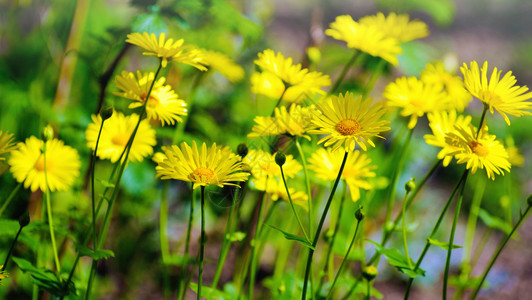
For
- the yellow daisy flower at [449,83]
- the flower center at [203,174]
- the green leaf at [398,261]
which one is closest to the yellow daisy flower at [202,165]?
the flower center at [203,174]

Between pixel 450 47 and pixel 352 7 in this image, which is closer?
pixel 450 47

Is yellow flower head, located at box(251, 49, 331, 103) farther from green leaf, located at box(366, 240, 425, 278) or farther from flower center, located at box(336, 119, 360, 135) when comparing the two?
green leaf, located at box(366, 240, 425, 278)

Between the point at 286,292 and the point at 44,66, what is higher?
the point at 44,66

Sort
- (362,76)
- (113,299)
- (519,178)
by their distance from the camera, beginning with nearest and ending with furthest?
(113,299), (362,76), (519,178)

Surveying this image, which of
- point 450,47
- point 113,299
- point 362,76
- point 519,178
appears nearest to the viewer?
point 113,299

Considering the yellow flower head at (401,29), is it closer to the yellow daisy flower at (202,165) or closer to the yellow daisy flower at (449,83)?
the yellow daisy flower at (449,83)

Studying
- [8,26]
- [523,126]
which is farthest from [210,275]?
[523,126]

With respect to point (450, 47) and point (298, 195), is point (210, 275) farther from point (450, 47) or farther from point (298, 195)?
point (450, 47)
